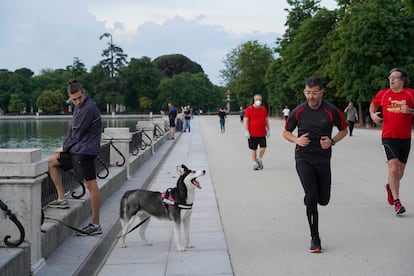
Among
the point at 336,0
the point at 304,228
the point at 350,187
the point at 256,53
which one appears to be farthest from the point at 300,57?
the point at 304,228

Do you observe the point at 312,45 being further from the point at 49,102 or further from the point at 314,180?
the point at 49,102

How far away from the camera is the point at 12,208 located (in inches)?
199

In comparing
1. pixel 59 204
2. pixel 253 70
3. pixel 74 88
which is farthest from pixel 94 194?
pixel 253 70

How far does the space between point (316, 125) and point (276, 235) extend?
62.1 inches

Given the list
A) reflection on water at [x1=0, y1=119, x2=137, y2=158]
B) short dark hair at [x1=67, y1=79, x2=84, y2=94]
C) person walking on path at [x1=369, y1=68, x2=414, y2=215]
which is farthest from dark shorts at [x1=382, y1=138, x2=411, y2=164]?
reflection on water at [x1=0, y1=119, x2=137, y2=158]

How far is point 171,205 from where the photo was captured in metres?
6.09

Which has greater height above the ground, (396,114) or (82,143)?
(396,114)

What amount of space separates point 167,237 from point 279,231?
4.65ft

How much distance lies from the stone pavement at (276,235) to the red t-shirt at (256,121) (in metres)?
2.11

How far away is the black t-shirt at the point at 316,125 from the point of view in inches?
241

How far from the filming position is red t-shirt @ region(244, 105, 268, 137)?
46.0 ft

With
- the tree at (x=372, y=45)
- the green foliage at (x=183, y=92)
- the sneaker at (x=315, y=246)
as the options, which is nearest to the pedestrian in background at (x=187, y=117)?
the tree at (x=372, y=45)

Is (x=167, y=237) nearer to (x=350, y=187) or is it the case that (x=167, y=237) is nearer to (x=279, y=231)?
(x=279, y=231)

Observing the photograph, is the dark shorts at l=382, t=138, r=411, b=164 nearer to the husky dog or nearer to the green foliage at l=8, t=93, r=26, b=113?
the husky dog
